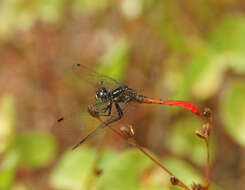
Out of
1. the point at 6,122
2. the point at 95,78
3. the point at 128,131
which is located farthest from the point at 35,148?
the point at 128,131

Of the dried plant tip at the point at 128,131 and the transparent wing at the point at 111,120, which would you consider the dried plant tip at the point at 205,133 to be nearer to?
the dried plant tip at the point at 128,131

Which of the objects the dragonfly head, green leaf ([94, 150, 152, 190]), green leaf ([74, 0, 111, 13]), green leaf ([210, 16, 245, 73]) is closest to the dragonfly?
the dragonfly head

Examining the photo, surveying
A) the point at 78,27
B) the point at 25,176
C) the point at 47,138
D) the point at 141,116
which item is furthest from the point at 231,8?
the point at 25,176

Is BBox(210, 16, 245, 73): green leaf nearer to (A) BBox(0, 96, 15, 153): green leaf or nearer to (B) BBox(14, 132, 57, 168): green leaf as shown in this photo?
(B) BBox(14, 132, 57, 168): green leaf

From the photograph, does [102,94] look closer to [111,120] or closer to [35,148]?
[111,120]

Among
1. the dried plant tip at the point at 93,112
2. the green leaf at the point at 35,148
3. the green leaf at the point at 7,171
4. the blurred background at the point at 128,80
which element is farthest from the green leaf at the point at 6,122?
the dried plant tip at the point at 93,112

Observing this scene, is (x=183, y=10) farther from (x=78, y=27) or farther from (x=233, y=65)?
(x=78, y=27)
